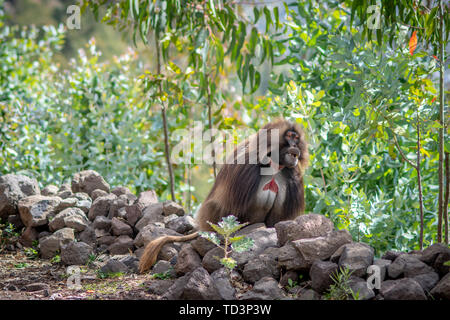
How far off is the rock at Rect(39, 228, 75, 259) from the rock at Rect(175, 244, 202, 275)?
4.36 ft

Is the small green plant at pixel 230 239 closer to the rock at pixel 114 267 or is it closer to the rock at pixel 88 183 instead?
the rock at pixel 114 267

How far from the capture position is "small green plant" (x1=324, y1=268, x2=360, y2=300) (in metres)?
2.98

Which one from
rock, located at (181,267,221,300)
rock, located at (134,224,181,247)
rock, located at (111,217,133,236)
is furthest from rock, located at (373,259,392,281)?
rock, located at (111,217,133,236)

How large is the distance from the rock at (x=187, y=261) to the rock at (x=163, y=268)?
0.10 meters

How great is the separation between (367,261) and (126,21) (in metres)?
3.93

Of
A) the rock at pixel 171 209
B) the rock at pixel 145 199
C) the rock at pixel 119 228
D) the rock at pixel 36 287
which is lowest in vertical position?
the rock at pixel 36 287

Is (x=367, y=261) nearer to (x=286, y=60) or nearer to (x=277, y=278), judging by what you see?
(x=277, y=278)

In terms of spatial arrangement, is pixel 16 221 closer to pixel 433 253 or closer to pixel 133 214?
pixel 133 214

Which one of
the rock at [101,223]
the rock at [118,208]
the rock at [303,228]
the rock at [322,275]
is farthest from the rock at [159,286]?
the rock at [118,208]

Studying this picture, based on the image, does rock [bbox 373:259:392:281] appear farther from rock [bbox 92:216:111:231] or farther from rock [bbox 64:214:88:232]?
rock [bbox 64:214:88:232]

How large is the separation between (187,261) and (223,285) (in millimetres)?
540

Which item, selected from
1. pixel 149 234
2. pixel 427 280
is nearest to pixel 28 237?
pixel 149 234

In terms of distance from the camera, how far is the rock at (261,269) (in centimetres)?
344
